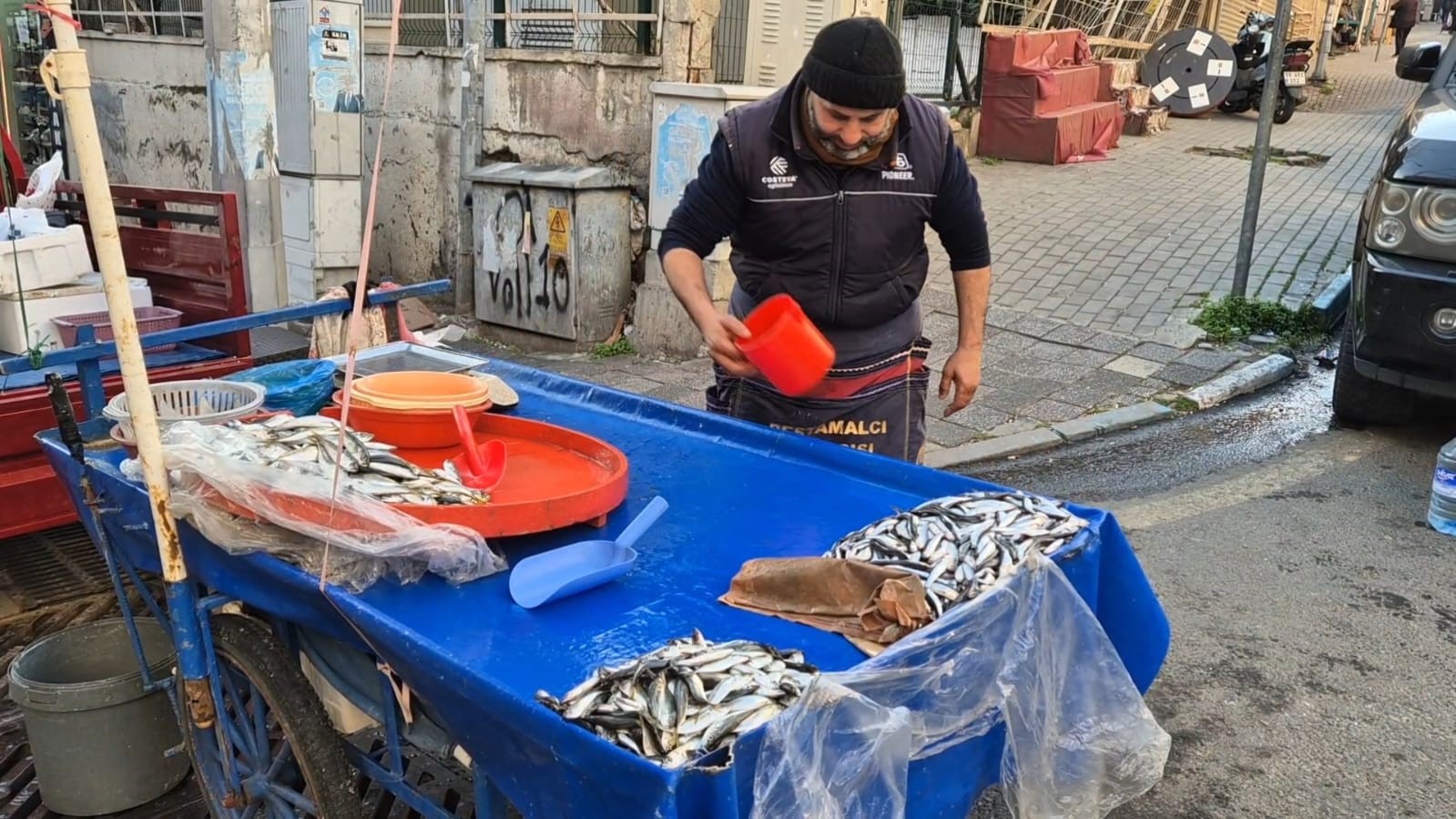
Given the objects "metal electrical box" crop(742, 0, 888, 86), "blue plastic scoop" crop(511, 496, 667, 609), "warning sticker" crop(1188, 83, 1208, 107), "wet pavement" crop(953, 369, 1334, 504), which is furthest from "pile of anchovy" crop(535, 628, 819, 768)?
"warning sticker" crop(1188, 83, 1208, 107)

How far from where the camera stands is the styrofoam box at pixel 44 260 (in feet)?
13.0

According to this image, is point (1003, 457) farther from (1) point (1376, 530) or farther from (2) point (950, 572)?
(2) point (950, 572)

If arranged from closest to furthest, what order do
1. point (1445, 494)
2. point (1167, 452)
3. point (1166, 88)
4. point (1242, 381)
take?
point (1445, 494) → point (1167, 452) → point (1242, 381) → point (1166, 88)

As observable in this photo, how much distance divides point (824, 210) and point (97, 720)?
2254 mm

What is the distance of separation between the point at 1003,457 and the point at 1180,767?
254cm

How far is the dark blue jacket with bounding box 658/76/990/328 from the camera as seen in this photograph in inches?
116

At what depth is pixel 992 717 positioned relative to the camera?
6.47 ft

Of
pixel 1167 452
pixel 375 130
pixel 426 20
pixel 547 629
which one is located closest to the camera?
pixel 547 629

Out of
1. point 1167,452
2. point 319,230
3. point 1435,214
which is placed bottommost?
point 1167,452

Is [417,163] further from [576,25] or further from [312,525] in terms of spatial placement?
[312,525]

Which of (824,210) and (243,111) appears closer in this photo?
(824,210)

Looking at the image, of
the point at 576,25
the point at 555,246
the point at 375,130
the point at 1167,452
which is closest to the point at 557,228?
the point at 555,246

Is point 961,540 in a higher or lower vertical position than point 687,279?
lower

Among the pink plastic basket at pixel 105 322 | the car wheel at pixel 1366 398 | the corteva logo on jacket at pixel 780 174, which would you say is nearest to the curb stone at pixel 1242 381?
the car wheel at pixel 1366 398
